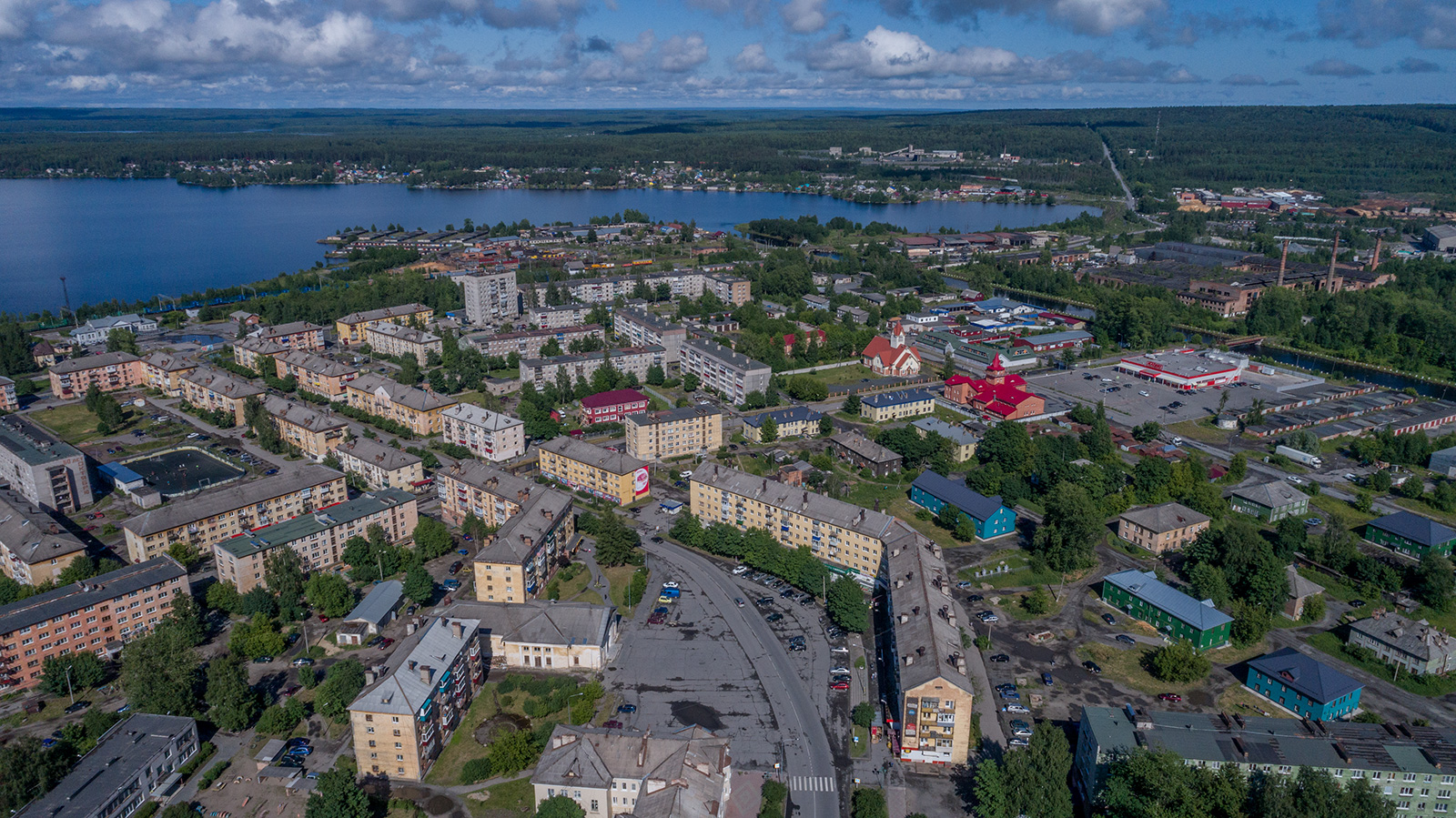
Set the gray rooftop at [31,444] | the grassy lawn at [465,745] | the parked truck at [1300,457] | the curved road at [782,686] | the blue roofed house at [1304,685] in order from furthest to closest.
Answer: the parked truck at [1300,457], the gray rooftop at [31,444], the blue roofed house at [1304,685], the grassy lawn at [465,745], the curved road at [782,686]

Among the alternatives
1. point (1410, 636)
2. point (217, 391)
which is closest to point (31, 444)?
point (217, 391)

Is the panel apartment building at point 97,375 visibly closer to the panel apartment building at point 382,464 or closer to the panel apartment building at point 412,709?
the panel apartment building at point 382,464

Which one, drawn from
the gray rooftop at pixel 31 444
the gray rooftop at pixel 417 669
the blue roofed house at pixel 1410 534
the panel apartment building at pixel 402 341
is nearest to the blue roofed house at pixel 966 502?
the blue roofed house at pixel 1410 534

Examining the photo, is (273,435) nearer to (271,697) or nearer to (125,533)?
(125,533)

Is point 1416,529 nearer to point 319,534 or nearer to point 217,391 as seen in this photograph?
point 319,534

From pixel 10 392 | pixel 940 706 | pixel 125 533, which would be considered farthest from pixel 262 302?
pixel 940 706

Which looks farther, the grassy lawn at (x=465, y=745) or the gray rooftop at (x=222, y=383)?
the gray rooftop at (x=222, y=383)

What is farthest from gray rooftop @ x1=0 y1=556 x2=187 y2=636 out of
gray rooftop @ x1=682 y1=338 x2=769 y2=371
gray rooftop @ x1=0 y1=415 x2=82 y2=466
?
gray rooftop @ x1=682 y1=338 x2=769 y2=371
